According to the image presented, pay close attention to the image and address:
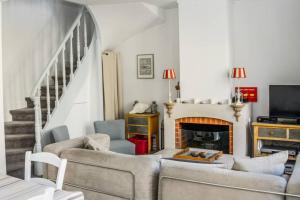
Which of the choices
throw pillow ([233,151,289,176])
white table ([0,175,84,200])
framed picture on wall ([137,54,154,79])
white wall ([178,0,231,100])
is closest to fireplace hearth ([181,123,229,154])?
white wall ([178,0,231,100])

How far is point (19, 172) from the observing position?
4.98m

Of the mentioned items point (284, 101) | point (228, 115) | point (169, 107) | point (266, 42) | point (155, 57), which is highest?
point (266, 42)

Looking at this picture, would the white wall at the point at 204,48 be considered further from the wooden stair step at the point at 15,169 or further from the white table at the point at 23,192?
the white table at the point at 23,192

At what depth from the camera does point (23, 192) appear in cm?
212

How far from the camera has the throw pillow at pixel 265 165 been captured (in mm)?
2660

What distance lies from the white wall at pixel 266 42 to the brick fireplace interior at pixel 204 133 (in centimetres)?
70

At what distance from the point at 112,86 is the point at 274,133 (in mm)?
3164

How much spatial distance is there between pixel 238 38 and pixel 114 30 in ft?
7.55

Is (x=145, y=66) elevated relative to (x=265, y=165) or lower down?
elevated

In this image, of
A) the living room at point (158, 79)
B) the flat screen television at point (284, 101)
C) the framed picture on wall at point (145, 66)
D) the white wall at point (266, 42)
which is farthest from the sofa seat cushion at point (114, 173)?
the framed picture on wall at point (145, 66)

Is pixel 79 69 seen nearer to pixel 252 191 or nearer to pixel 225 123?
pixel 225 123

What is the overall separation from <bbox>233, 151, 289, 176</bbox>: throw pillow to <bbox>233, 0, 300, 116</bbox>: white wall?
10.3 ft

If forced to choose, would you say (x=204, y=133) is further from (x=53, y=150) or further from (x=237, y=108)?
(x=53, y=150)

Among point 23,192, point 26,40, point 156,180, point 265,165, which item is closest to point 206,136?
point 156,180
